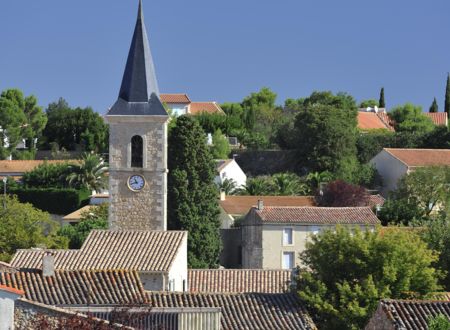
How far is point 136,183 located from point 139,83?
3940mm

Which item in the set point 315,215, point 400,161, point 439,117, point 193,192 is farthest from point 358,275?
point 439,117

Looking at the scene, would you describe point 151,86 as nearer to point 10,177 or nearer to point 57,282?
point 57,282

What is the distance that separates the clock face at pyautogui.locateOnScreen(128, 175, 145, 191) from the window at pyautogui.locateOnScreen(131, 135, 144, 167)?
1.65ft

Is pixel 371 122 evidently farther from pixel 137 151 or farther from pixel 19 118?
pixel 137 151

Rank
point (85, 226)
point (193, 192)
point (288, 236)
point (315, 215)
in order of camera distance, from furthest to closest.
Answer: point (85, 226), point (315, 215), point (288, 236), point (193, 192)

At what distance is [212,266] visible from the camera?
232 feet

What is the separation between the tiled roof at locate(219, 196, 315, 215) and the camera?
8850 centimetres

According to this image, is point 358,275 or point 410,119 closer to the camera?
point 358,275

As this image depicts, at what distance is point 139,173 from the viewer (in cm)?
6072

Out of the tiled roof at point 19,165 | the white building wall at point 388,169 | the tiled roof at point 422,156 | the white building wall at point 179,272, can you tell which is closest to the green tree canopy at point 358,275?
the white building wall at point 179,272

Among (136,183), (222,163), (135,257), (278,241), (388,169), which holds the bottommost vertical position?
(278,241)

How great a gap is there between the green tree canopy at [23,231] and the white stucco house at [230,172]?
776 inches

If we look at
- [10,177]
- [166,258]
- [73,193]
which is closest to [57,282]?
[166,258]

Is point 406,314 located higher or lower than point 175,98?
lower
